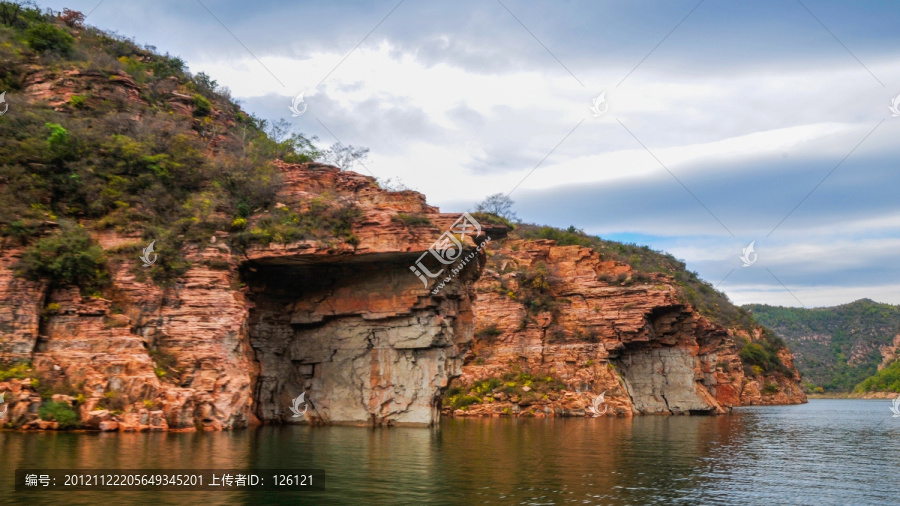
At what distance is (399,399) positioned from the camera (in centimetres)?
3816

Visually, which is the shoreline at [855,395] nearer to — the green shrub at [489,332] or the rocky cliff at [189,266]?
the green shrub at [489,332]

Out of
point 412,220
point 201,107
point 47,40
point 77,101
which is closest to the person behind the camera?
point 412,220

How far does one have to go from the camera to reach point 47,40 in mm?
A: 40500

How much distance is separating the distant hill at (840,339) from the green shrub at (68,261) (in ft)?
483

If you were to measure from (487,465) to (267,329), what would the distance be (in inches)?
765

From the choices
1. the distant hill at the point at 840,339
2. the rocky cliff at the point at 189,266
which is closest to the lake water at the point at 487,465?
the rocky cliff at the point at 189,266

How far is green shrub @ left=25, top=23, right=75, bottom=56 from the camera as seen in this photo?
40156 mm

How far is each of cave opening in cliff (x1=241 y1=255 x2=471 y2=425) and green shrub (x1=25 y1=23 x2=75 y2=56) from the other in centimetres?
1811

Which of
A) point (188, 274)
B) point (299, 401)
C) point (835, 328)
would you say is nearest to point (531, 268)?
point (299, 401)
